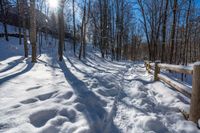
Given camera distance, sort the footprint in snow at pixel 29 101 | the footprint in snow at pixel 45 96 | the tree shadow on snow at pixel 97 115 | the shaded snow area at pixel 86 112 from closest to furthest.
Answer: the shaded snow area at pixel 86 112 < the tree shadow on snow at pixel 97 115 < the footprint in snow at pixel 29 101 < the footprint in snow at pixel 45 96

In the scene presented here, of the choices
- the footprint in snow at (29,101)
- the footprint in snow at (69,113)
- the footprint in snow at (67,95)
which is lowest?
the footprint in snow at (69,113)

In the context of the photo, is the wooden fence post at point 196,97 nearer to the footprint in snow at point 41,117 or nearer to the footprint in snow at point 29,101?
the footprint in snow at point 41,117

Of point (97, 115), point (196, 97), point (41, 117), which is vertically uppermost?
point (196, 97)

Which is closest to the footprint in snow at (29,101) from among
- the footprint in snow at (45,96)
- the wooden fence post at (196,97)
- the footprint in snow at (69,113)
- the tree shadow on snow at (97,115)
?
the footprint in snow at (45,96)

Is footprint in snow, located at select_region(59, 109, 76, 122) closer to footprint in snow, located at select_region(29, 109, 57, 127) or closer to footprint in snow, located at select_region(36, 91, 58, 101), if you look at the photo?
footprint in snow, located at select_region(29, 109, 57, 127)

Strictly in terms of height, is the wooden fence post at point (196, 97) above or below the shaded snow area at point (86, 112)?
above

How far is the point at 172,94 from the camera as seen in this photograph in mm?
5305

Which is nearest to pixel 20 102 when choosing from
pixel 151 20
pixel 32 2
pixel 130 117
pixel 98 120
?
pixel 98 120

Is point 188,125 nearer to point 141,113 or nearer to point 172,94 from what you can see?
point 141,113

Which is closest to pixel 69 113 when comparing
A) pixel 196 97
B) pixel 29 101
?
pixel 29 101

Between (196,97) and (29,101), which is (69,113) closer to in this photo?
(29,101)

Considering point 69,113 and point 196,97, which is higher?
point 196,97

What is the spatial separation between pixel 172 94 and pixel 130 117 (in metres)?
1.92

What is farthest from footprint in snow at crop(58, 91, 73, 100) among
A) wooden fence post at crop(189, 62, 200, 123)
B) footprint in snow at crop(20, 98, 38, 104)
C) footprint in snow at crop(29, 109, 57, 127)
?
wooden fence post at crop(189, 62, 200, 123)
